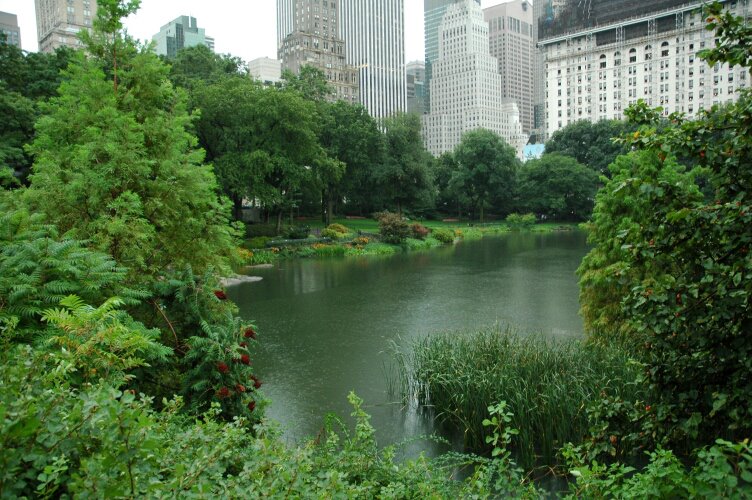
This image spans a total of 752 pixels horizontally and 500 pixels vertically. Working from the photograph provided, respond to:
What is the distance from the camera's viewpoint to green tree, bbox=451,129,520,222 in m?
52.0

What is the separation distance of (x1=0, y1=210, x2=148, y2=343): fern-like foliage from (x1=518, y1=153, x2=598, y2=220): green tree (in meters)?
48.4

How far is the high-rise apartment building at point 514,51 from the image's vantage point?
180 meters

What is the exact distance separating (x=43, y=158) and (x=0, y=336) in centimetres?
487

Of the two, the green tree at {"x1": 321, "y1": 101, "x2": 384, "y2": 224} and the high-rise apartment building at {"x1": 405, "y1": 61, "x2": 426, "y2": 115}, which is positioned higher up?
the high-rise apartment building at {"x1": 405, "y1": 61, "x2": 426, "y2": 115}

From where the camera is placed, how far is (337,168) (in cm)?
3362

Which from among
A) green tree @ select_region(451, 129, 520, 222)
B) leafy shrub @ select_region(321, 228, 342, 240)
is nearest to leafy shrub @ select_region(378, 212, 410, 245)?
leafy shrub @ select_region(321, 228, 342, 240)

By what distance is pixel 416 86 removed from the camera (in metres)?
180

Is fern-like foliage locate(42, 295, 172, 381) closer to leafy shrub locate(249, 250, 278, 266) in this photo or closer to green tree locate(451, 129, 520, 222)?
leafy shrub locate(249, 250, 278, 266)

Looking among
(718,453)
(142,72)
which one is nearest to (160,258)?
(142,72)

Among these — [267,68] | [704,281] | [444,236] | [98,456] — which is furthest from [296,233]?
[267,68]

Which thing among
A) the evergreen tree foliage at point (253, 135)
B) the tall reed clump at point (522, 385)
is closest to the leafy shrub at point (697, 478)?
the tall reed clump at point (522, 385)

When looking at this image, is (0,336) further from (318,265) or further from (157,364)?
(318,265)

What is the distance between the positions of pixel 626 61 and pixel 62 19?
90.0 m

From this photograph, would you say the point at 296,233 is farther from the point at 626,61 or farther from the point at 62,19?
the point at 62,19
